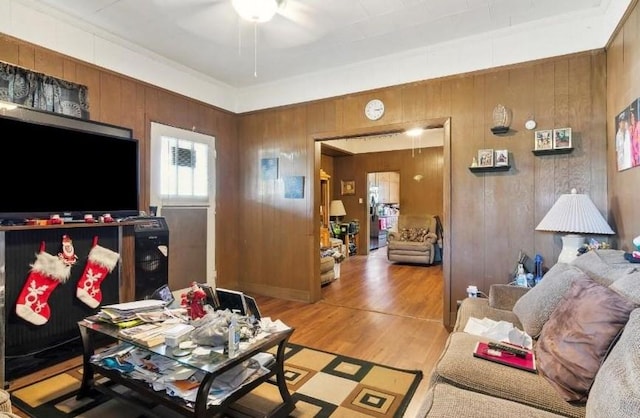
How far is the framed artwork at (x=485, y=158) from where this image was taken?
317 centimetres

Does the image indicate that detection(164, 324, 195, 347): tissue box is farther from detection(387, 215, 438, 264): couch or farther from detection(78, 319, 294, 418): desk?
detection(387, 215, 438, 264): couch

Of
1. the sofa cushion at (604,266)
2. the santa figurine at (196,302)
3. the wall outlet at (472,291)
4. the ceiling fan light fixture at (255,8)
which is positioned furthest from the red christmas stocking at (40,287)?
the sofa cushion at (604,266)

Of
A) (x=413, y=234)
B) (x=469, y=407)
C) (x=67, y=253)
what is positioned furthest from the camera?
(x=413, y=234)

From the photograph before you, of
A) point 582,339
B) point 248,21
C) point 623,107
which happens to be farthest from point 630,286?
point 248,21

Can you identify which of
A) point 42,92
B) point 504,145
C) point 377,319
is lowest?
point 377,319

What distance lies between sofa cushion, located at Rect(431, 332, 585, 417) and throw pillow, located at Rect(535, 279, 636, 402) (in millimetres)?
39

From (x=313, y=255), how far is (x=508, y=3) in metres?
3.15

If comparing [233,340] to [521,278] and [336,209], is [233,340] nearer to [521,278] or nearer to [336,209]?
[521,278]

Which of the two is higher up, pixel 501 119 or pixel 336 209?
pixel 501 119

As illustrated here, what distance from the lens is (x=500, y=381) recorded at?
142 centimetres

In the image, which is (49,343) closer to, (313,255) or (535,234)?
(313,255)

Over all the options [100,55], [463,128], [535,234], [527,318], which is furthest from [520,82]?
[100,55]

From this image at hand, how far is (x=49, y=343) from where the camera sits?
263 centimetres

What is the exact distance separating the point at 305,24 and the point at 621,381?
314cm
